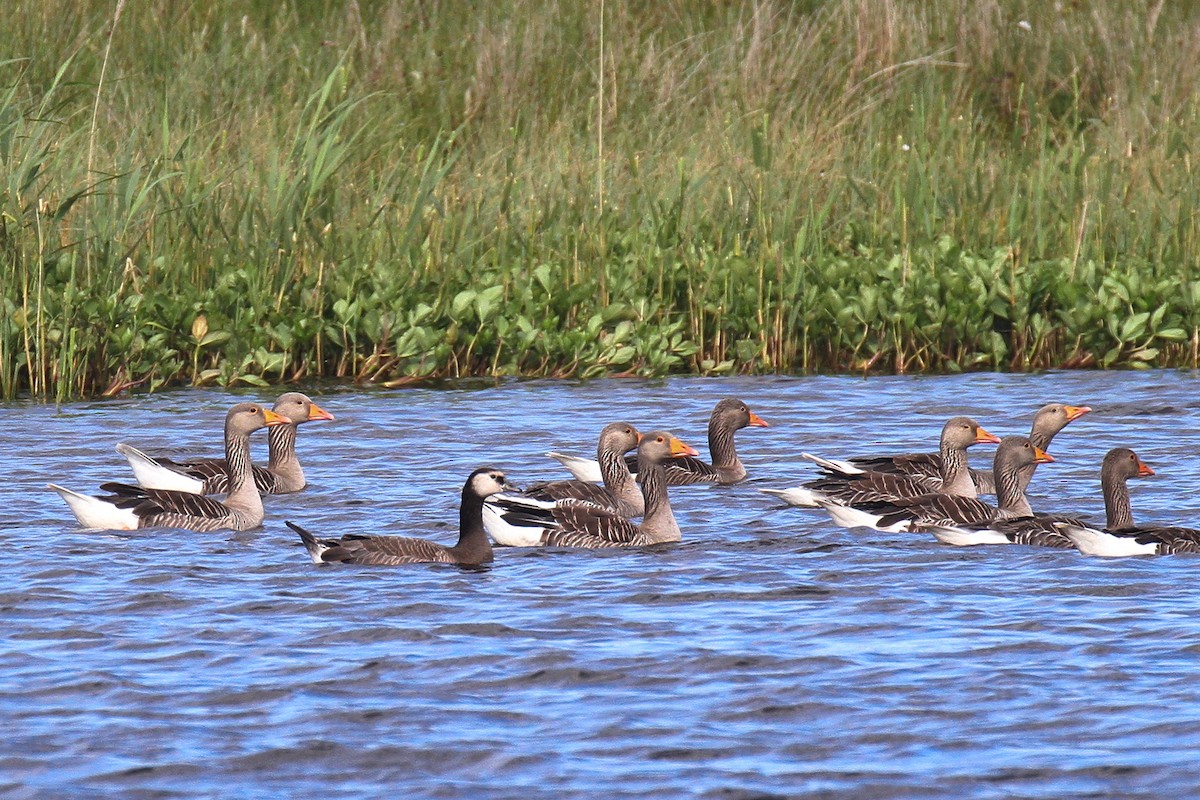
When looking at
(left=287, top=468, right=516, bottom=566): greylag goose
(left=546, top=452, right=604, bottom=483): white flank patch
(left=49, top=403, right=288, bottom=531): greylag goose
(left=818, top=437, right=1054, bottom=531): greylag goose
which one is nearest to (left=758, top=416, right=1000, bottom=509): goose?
(left=818, top=437, right=1054, bottom=531): greylag goose

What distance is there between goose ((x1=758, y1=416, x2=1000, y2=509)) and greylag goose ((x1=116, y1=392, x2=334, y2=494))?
2.75m

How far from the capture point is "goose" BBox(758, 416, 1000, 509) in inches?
405

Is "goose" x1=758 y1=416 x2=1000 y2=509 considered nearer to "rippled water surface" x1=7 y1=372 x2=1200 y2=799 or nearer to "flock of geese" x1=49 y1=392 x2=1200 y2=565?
"flock of geese" x1=49 y1=392 x2=1200 y2=565

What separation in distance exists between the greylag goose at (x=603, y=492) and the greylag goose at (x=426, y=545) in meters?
0.40

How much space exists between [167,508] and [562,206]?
6.00m

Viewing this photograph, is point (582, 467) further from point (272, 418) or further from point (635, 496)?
point (272, 418)

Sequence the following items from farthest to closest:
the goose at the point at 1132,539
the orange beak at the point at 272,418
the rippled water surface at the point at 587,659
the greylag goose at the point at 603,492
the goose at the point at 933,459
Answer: the orange beak at the point at 272,418 < the goose at the point at 933,459 < the greylag goose at the point at 603,492 < the goose at the point at 1132,539 < the rippled water surface at the point at 587,659

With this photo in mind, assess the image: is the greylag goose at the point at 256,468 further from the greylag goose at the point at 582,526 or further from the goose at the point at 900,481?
the goose at the point at 900,481

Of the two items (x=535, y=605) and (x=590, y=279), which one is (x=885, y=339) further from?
(x=535, y=605)

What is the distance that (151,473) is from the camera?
35.4ft

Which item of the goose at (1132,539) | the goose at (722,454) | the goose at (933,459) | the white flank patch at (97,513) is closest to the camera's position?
the goose at (1132,539)

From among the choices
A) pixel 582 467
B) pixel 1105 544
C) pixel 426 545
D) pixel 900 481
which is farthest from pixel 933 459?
pixel 426 545

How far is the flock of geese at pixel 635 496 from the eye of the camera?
9211 millimetres

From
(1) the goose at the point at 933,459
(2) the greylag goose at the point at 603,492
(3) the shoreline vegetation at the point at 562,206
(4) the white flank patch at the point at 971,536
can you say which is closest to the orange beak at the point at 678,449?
(2) the greylag goose at the point at 603,492
